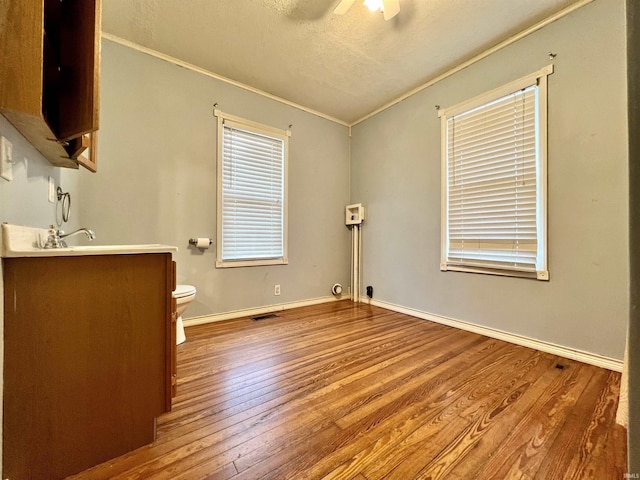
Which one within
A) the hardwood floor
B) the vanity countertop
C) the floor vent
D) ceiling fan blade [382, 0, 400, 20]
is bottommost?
the floor vent

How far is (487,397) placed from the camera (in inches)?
56.1

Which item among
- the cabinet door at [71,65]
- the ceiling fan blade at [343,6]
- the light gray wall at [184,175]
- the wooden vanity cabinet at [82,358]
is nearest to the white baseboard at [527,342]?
the light gray wall at [184,175]

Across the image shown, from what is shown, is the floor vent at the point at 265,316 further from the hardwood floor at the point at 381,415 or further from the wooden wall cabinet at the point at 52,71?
Result: the wooden wall cabinet at the point at 52,71

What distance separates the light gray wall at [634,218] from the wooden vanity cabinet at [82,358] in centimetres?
136

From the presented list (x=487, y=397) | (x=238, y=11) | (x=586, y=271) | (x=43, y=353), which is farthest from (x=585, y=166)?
(x=43, y=353)

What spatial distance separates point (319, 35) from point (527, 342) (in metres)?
3.09

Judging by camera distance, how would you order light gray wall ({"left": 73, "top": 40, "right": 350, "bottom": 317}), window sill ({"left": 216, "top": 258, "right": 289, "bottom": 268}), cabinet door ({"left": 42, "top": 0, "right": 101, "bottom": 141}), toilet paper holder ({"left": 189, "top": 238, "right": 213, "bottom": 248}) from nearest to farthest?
cabinet door ({"left": 42, "top": 0, "right": 101, "bottom": 141})
light gray wall ({"left": 73, "top": 40, "right": 350, "bottom": 317})
toilet paper holder ({"left": 189, "top": 238, "right": 213, "bottom": 248})
window sill ({"left": 216, "top": 258, "right": 289, "bottom": 268})

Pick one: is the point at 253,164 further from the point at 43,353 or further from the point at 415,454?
the point at 415,454

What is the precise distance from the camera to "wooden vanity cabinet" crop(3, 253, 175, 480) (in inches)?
34.7

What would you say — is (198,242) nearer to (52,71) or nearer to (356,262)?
(52,71)

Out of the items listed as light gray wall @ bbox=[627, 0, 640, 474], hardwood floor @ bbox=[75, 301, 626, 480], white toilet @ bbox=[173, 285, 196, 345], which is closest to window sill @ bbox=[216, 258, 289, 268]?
white toilet @ bbox=[173, 285, 196, 345]

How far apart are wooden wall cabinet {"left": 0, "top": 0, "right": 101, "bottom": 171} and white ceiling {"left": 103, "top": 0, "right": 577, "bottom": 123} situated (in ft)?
3.90

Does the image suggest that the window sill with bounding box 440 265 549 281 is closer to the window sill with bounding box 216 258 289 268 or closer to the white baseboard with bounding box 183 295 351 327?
the white baseboard with bounding box 183 295 351 327

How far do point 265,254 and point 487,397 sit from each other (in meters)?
2.39
